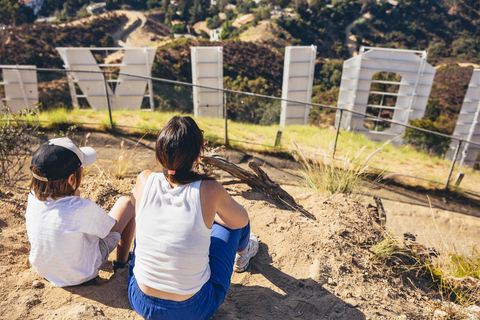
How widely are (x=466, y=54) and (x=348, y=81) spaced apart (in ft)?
166

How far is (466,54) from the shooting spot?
173 feet

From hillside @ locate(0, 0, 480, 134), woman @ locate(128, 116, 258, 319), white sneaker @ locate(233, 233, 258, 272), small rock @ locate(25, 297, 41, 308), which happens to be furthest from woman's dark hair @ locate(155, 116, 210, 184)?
hillside @ locate(0, 0, 480, 134)

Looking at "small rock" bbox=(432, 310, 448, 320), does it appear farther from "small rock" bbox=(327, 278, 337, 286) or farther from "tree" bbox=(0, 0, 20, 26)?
"tree" bbox=(0, 0, 20, 26)

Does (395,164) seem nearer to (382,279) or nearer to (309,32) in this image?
(382,279)

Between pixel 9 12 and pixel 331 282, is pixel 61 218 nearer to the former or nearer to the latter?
pixel 331 282

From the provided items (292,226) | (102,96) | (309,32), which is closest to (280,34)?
(309,32)

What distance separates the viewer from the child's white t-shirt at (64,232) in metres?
2.26

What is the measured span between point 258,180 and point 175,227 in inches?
105

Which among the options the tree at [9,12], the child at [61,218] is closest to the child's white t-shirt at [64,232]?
the child at [61,218]

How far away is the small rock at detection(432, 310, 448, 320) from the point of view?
2864 mm

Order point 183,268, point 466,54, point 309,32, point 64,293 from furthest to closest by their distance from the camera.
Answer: point 309,32
point 466,54
point 64,293
point 183,268

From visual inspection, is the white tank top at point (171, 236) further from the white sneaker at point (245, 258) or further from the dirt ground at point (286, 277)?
the white sneaker at point (245, 258)

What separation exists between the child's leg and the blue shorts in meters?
0.49

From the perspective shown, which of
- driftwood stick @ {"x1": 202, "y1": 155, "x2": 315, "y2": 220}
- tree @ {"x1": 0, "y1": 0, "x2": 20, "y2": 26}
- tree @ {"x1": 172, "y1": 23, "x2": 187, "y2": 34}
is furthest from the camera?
tree @ {"x1": 172, "y1": 23, "x2": 187, "y2": 34}
